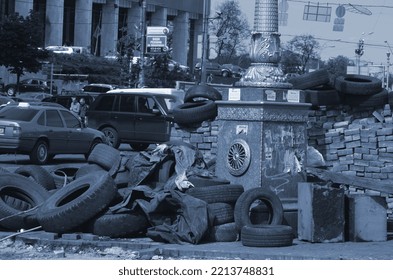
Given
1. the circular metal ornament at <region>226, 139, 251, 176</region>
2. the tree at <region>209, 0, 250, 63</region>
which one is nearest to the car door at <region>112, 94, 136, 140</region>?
the circular metal ornament at <region>226, 139, 251, 176</region>

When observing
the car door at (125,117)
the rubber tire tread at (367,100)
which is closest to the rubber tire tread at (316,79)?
the rubber tire tread at (367,100)

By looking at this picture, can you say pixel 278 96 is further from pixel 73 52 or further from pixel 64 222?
pixel 73 52

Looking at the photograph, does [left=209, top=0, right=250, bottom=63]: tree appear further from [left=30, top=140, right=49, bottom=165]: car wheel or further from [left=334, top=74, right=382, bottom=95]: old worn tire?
[left=334, top=74, right=382, bottom=95]: old worn tire

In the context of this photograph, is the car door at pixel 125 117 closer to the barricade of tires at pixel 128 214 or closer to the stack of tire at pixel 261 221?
the barricade of tires at pixel 128 214

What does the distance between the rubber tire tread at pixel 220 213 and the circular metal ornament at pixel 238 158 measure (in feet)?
3.11

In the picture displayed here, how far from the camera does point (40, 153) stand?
25344 mm

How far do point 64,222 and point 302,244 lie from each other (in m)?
3.19

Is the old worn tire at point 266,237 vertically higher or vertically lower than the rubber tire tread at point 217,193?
lower

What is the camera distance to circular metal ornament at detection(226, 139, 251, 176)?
13.4 metres

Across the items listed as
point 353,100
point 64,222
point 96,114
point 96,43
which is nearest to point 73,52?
point 96,43

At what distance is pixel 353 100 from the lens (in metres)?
18.5

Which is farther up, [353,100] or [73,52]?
[73,52]

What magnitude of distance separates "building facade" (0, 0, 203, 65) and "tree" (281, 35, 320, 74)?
16.1 metres

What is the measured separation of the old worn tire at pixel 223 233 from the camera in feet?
40.2
